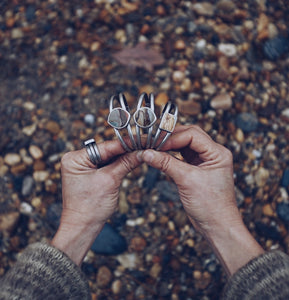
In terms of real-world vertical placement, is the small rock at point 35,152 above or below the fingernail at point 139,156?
below

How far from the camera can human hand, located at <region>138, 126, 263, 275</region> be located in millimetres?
1727

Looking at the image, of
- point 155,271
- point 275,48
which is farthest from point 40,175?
point 275,48

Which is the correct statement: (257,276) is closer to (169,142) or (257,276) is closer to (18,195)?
(169,142)

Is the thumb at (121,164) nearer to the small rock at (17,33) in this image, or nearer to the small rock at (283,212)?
the small rock at (283,212)

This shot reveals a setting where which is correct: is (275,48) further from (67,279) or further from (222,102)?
(67,279)

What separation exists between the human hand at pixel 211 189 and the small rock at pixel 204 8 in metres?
1.25

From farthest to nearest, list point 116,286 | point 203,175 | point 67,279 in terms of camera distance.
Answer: point 116,286 → point 203,175 → point 67,279

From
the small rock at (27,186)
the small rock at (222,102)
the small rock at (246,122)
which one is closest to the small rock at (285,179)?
the small rock at (246,122)

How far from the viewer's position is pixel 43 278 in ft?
5.16

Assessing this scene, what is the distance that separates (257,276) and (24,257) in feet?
3.78

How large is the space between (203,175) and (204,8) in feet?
5.08

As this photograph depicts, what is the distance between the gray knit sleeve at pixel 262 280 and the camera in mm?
1464

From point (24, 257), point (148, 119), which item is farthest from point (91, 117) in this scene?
point (24, 257)

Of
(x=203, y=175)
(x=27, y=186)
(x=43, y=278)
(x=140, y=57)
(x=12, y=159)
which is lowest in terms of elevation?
(x=27, y=186)
